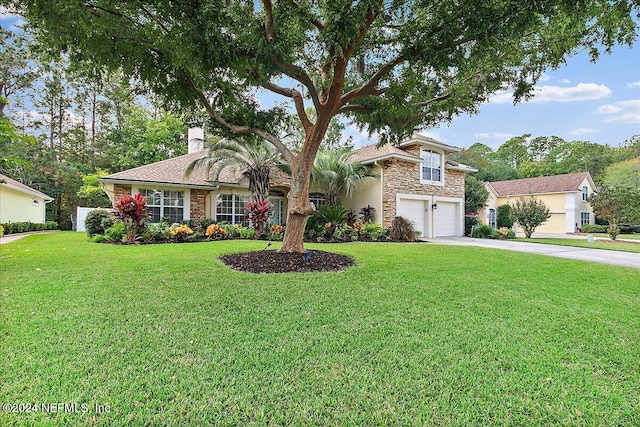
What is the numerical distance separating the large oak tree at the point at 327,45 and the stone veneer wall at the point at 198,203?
6.78 meters

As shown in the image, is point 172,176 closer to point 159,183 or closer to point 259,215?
point 159,183

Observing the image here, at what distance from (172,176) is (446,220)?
47.2ft

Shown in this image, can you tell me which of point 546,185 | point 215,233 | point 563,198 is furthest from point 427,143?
point 546,185

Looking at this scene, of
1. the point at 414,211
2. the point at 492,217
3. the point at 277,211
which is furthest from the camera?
the point at 492,217

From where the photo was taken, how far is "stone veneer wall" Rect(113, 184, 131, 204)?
42.2 ft

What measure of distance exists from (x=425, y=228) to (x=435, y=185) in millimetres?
2403

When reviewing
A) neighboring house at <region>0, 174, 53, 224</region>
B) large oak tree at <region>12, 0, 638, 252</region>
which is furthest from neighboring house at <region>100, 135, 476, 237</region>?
neighboring house at <region>0, 174, 53, 224</region>

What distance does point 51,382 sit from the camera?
240cm

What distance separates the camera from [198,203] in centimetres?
1447

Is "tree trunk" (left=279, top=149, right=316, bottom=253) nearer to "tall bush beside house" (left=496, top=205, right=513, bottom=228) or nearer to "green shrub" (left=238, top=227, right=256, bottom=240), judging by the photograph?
"green shrub" (left=238, top=227, right=256, bottom=240)

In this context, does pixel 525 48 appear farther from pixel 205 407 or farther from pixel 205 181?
pixel 205 181

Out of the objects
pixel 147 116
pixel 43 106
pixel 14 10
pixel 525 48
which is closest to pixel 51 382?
pixel 14 10

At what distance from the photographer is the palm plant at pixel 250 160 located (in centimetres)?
1292

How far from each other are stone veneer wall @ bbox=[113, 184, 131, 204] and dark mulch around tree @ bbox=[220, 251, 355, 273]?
8.05m
